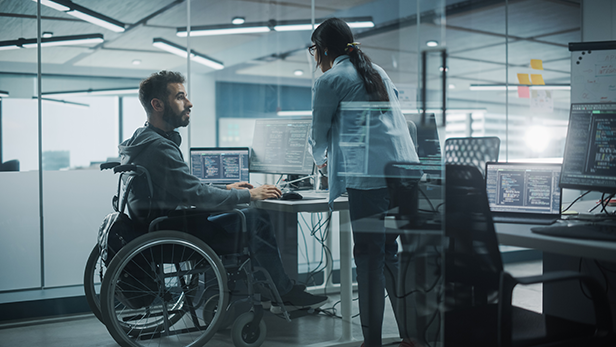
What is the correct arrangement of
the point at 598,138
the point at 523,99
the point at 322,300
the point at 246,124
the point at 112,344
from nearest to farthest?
the point at 598,138 < the point at 112,344 < the point at 322,300 < the point at 246,124 < the point at 523,99

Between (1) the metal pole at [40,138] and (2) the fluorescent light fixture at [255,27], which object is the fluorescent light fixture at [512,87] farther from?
(1) the metal pole at [40,138]

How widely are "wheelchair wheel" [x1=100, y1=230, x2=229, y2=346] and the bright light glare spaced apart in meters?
2.97

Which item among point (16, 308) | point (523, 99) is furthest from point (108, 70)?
point (523, 99)

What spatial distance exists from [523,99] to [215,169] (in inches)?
101

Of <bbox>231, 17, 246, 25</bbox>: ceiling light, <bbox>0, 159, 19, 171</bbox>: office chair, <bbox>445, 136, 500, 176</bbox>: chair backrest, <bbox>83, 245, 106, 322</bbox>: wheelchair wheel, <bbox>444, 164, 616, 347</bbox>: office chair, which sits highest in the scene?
<bbox>231, 17, 246, 25</bbox>: ceiling light

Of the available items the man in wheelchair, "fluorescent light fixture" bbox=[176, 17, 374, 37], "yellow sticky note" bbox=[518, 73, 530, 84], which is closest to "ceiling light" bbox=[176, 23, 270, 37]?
"fluorescent light fixture" bbox=[176, 17, 374, 37]

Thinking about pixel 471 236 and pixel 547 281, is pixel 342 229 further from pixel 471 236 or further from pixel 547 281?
pixel 547 281

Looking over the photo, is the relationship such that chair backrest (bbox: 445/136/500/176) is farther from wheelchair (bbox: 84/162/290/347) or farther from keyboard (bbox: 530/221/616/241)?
wheelchair (bbox: 84/162/290/347)

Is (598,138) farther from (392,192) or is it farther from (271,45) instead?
(271,45)

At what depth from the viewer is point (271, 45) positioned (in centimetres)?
338

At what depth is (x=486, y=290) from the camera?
130cm

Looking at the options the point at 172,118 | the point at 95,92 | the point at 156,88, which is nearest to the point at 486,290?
the point at 172,118

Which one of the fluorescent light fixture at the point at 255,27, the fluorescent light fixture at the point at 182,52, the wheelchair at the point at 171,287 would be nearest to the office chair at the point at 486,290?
the wheelchair at the point at 171,287

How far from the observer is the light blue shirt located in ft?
6.47
